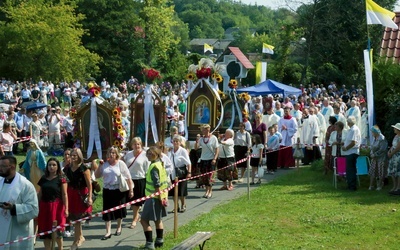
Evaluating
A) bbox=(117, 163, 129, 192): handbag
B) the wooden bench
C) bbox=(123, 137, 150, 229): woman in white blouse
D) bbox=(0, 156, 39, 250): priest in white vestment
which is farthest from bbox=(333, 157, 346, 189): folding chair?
bbox=(0, 156, 39, 250): priest in white vestment

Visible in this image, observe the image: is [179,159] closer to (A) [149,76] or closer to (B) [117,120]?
(B) [117,120]

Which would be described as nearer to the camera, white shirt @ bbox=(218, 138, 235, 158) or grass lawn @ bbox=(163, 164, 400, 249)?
grass lawn @ bbox=(163, 164, 400, 249)

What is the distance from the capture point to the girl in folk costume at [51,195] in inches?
408

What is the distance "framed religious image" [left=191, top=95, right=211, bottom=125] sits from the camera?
70.3ft

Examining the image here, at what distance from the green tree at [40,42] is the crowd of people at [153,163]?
72.4ft

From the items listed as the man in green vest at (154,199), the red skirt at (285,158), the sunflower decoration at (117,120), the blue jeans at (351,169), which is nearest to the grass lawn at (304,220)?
the blue jeans at (351,169)

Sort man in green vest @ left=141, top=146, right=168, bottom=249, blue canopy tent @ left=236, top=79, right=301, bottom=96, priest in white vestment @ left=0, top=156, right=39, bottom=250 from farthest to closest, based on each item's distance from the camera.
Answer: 1. blue canopy tent @ left=236, top=79, right=301, bottom=96
2. man in green vest @ left=141, top=146, right=168, bottom=249
3. priest in white vestment @ left=0, top=156, right=39, bottom=250

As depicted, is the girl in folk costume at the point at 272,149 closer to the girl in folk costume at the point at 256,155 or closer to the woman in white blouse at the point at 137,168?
the girl in folk costume at the point at 256,155

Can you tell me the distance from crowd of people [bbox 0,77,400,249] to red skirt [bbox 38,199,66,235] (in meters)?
0.01

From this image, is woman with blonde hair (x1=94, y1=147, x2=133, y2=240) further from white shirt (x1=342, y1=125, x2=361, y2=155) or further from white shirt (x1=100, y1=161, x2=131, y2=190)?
white shirt (x1=342, y1=125, x2=361, y2=155)

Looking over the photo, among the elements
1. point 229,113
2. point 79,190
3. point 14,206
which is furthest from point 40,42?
point 14,206

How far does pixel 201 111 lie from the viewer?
850 inches

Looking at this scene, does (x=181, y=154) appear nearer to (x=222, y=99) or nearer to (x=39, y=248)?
(x=39, y=248)

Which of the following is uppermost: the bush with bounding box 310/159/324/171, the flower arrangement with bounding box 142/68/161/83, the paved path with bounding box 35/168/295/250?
the flower arrangement with bounding box 142/68/161/83
